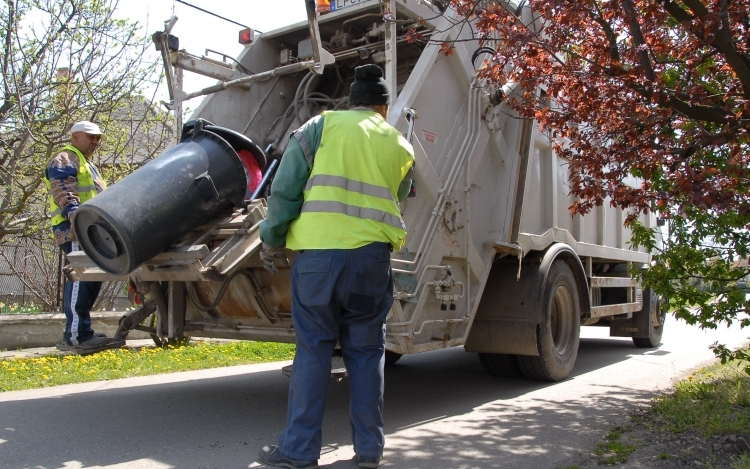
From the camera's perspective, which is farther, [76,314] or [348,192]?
[76,314]

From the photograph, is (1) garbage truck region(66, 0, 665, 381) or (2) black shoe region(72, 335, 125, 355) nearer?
(1) garbage truck region(66, 0, 665, 381)

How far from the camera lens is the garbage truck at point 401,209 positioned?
3.72 meters

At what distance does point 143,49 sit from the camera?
30.1 ft

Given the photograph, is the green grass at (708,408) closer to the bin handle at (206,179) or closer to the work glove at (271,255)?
the work glove at (271,255)

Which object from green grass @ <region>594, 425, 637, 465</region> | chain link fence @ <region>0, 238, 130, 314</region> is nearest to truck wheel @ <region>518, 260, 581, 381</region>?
green grass @ <region>594, 425, 637, 465</region>

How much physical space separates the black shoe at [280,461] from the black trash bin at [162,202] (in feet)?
3.98

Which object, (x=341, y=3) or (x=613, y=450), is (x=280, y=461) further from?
(x=341, y=3)

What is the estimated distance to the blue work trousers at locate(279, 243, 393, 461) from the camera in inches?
119

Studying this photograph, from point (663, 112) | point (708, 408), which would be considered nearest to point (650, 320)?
point (708, 408)

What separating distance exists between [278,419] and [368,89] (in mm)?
2096

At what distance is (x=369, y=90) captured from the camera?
11.1 feet

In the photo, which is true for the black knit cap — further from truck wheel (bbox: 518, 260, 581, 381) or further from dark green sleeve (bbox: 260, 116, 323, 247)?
truck wheel (bbox: 518, 260, 581, 381)

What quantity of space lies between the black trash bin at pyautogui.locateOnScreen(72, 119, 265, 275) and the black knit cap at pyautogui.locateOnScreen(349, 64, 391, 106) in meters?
A: 0.98

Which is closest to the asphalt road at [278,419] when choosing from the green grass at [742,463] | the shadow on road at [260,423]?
the shadow on road at [260,423]
